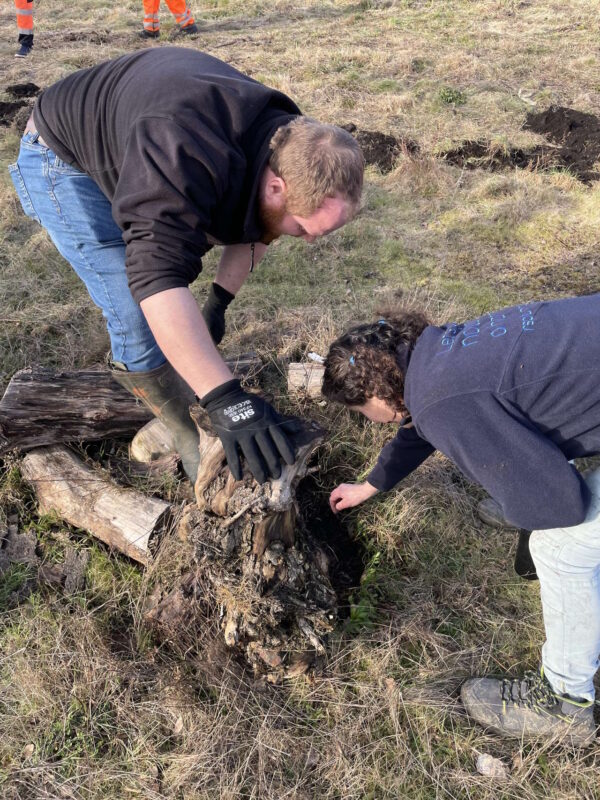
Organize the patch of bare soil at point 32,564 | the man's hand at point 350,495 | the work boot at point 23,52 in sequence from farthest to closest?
the work boot at point 23,52 < the patch of bare soil at point 32,564 < the man's hand at point 350,495

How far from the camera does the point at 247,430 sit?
75.8 inches

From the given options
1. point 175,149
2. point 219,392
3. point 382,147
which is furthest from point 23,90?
point 219,392

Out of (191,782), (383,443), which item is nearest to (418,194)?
(383,443)

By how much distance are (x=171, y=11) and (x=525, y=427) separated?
12755mm

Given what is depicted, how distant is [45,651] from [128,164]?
1.87 meters

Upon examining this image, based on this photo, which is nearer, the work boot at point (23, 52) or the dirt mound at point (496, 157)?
the dirt mound at point (496, 157)

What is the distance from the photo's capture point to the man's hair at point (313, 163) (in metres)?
1.96

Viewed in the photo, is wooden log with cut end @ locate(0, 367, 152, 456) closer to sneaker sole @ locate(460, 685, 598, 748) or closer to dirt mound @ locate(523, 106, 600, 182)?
sneaker sole @ locate(460, 685, 598, 748)

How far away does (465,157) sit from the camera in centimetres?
627

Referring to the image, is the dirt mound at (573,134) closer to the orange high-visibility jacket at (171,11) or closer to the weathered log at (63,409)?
the weathered log at (63,409)

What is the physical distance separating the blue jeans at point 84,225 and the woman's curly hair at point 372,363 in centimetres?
99

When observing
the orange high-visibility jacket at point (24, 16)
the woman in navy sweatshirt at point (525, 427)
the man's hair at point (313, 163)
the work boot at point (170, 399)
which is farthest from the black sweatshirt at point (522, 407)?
the orange high-visibility jacket at point (24, 16)

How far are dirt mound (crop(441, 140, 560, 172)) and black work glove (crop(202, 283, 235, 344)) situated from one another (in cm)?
415

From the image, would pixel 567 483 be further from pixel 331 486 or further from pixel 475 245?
pixel 475 245
